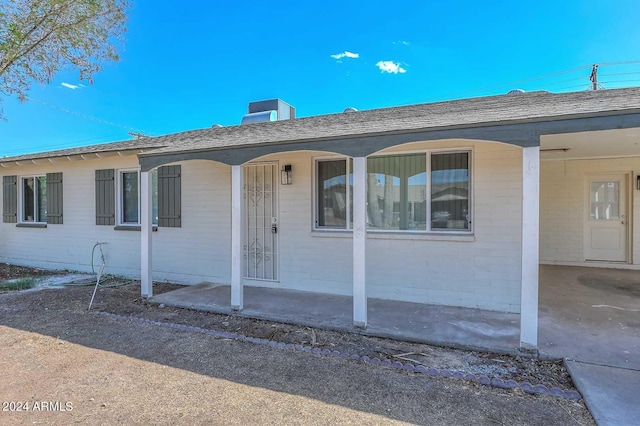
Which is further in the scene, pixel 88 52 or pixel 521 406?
pixel 88 52

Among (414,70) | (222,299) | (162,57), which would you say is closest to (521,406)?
(222,299)

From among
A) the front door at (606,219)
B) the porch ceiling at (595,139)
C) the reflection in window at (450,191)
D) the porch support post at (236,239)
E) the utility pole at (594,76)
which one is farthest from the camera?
the utility pole at (594,76)

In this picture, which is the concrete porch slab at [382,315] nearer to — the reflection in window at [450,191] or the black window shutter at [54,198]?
the reflection in window at [450,191]

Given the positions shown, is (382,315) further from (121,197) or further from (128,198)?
(121,197)

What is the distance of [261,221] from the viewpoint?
6383 millimetres

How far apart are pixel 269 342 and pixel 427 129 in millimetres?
2987

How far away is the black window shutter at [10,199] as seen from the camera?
9195mm

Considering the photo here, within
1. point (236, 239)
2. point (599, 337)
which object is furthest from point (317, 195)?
point (599, 337)

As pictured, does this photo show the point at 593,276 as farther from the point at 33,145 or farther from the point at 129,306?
the point at 33,145

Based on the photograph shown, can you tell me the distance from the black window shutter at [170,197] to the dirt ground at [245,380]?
2.87m

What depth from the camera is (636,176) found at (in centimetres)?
748

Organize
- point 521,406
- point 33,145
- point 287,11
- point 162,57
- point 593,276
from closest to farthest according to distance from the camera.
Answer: point 521,406, point 593,276, point 287,11, point 162,57, point 33,145

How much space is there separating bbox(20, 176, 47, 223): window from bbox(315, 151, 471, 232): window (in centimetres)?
791

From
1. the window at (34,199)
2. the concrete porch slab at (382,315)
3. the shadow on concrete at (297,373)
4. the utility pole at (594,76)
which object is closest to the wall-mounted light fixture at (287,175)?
the concrete porch slab at (382,315)
